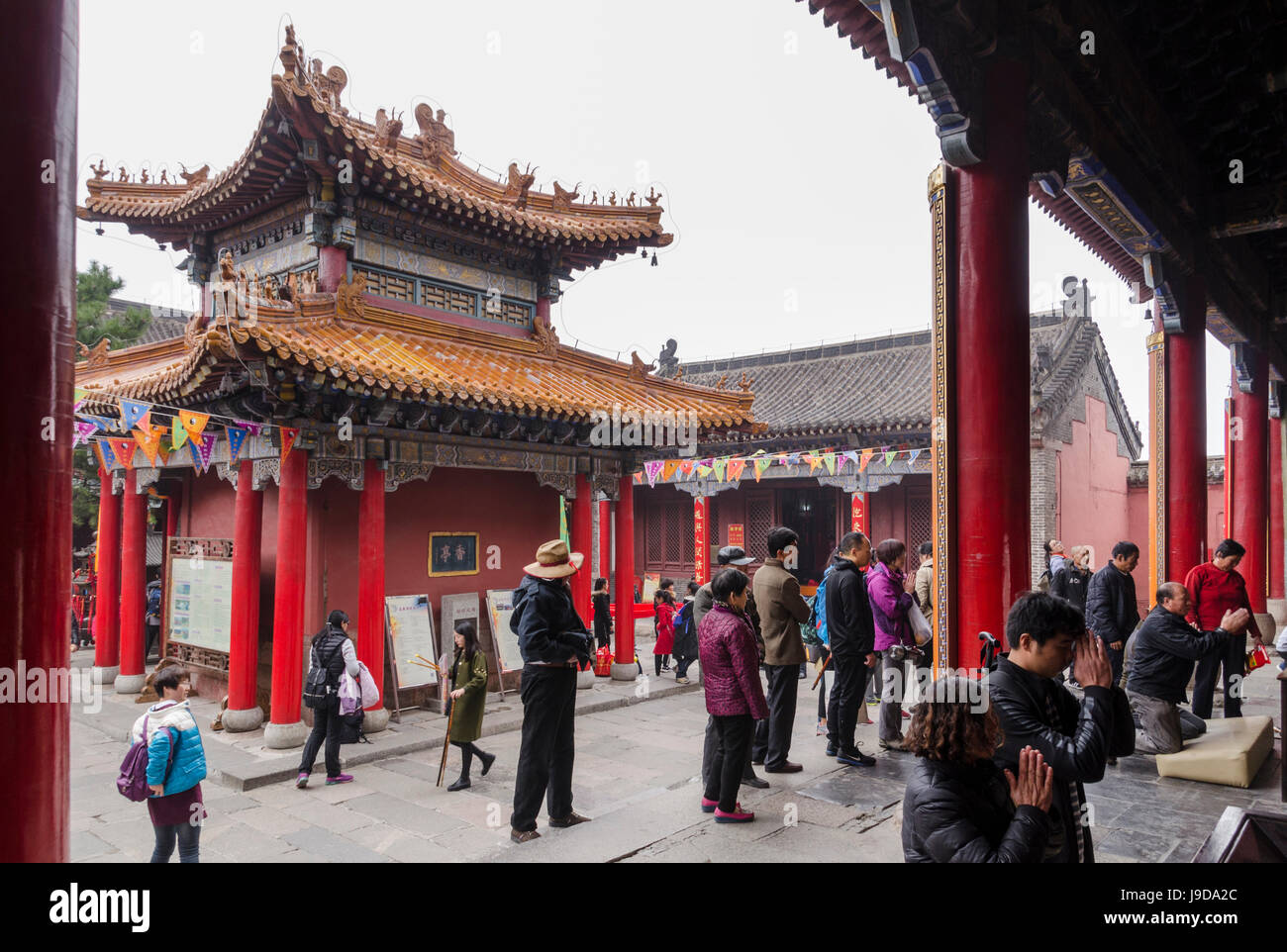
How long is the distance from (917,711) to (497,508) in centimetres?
874

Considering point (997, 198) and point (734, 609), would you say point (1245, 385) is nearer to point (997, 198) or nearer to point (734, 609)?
point (997, 198)

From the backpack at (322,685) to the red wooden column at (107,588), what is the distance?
213 inches

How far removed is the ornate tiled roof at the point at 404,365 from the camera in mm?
7043

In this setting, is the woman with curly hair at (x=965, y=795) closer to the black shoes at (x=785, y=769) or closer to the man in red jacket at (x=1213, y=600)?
the black shoes at (x=785, y=769)

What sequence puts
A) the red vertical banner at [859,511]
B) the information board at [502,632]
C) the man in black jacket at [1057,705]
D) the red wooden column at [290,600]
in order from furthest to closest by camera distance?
the red vertical banner at [859,511]
the information board at [502,632]
the red wooden column at [290,600]
the man in black jacket at [1057,705]

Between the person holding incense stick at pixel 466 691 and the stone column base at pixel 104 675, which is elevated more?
the person holding incense stick at pixel 466 691

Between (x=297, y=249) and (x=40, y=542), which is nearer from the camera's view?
(x=40, y=542)

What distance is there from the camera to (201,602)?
9469 mm

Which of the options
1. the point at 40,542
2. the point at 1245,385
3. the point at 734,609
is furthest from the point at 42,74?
the point at 1245,385

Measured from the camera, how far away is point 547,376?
33.3 feet

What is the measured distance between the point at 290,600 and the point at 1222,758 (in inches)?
305

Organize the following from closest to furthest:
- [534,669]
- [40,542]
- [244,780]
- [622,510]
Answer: [40,542]
[534,669]
[244,780]
[622,510]

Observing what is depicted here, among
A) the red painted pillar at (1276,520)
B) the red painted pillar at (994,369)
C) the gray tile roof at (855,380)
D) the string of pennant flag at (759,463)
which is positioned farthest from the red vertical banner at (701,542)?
the red painted pillar at (994,369)

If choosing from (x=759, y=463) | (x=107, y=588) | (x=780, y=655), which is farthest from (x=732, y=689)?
(x=759, y=463)
